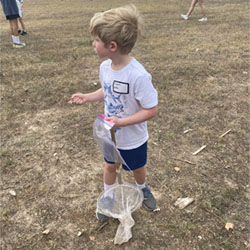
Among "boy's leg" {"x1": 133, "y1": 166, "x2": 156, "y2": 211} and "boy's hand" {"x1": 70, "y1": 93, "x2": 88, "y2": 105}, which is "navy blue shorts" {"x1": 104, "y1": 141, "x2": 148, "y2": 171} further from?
"boy's hand" {"x1": 70, "y1": 93, "x2": 88, "y2": 105}

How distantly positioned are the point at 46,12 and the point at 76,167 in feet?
35.7

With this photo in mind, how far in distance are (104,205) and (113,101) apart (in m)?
1.00

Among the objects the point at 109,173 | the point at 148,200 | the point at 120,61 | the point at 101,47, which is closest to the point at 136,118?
the point at 120,61

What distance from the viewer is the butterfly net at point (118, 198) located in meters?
1.72

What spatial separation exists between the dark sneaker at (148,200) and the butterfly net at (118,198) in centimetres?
10

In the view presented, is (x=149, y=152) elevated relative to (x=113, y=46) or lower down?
lower down

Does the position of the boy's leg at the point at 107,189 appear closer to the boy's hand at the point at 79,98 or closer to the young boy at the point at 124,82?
the young boy at the point at 124,82

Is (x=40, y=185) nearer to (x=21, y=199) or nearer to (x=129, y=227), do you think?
(x=21, y=199)

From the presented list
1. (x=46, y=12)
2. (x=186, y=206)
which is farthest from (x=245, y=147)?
(x=46, y=12)

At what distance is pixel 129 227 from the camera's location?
6.72 feet

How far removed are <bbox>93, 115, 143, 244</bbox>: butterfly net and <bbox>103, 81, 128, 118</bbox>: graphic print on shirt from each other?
16 cm

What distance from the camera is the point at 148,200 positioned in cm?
231

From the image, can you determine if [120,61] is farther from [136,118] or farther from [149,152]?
[149,152]

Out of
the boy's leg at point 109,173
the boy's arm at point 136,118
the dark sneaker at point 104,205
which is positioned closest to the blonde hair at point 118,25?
the boy's arm at point 136,118
